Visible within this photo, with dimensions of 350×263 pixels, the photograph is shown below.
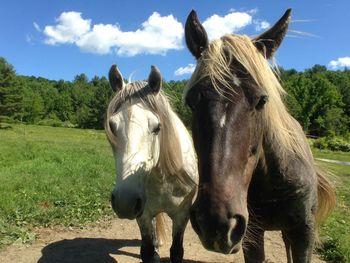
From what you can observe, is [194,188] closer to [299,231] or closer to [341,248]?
[299,231]

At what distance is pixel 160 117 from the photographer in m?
3.64

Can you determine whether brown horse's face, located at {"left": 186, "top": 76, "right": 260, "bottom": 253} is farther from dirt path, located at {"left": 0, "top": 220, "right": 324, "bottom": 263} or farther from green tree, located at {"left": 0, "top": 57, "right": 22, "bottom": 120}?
green tree, located at {"left": 0, "top": 57, "right": 22, "bottom": 120}

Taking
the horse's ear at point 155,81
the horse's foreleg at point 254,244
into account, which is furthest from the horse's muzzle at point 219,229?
the horse's ear at point 155,81

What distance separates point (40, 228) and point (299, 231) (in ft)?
15.3

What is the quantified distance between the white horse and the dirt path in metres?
1.00

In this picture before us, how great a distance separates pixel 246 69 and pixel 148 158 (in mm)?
1532

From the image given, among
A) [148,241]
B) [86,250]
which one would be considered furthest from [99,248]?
[148,241]

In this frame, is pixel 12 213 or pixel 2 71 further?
pixel 2 71

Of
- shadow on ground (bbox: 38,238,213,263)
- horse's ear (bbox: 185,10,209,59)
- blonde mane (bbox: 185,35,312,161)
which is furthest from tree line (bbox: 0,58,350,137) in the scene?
horse's ear (bbox: 185,10,209,59)

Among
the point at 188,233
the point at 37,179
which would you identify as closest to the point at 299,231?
the point at 188,233

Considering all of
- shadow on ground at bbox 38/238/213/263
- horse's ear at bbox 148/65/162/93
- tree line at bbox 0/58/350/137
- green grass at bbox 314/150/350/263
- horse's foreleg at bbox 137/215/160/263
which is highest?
tree line at bbox 0/58/350/137

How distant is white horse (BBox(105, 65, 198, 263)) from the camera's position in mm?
2984

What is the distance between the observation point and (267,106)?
2.15m

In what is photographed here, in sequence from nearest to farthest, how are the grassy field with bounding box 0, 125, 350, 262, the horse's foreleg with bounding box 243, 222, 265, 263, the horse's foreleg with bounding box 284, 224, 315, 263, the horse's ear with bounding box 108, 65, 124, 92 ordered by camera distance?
the horse's foreleg with bounding box 284, 224, 315, 263 → the horse's foreleg with bounding box 243, 222, 265, 263 → the horse's ear with bounding box 108, 65, 124, 92 → the grassy field with bounding box 0, 125, 350, 262
